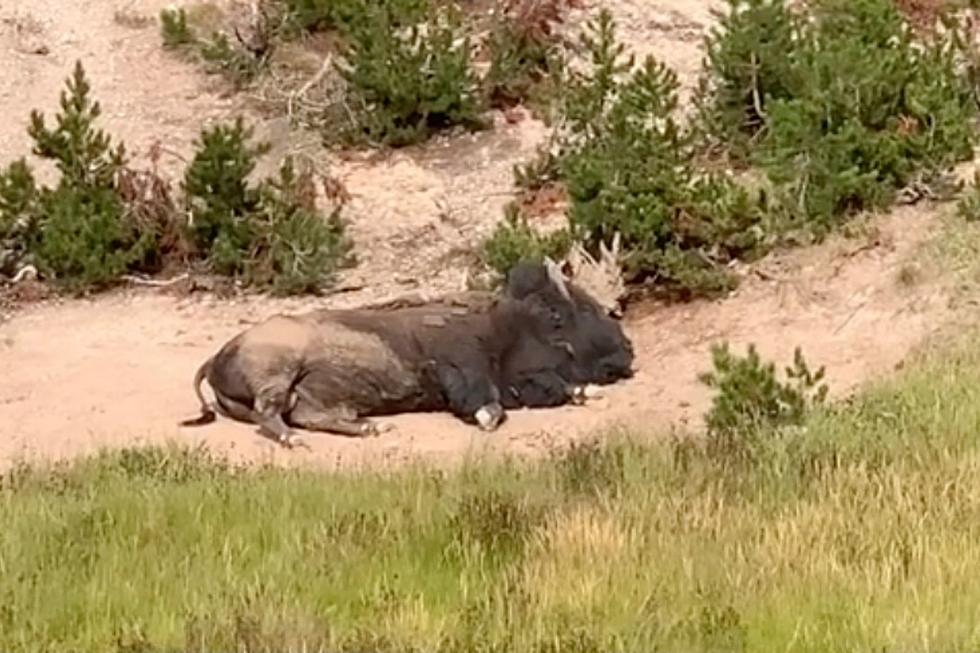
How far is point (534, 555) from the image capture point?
7531 mm

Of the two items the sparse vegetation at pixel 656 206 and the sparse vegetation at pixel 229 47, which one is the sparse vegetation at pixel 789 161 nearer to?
the sparse vegetation at pixel 656 206

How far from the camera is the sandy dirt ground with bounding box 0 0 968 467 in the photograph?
12.8 metres

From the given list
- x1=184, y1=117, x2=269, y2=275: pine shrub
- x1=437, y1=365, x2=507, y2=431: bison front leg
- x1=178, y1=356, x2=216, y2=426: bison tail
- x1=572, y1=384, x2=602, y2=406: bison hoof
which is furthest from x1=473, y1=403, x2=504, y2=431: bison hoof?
x1=184, y1=117, x2=269, y2=275: pine shrub

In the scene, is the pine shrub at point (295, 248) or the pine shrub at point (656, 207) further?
the pine shrub at point (295, 248)

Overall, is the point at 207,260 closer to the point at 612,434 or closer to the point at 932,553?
the point at 612,434

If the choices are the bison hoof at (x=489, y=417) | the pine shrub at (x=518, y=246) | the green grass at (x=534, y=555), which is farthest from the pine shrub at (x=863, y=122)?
the green grass at (x=534, y=555)

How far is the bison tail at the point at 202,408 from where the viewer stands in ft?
42.1

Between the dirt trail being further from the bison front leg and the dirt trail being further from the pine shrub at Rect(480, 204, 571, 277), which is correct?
the pine shrub at Rect(480, 204, 571, 277)

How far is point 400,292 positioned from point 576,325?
Answer: 8.92 feet

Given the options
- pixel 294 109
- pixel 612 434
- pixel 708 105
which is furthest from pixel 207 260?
pixel 612 434

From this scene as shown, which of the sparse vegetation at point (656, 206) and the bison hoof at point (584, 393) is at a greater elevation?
the sparse vegetation at point (656, 206)

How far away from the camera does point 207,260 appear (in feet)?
55.2

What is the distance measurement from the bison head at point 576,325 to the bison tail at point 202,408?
7.48 feet

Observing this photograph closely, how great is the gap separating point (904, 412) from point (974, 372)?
50.9 inches
